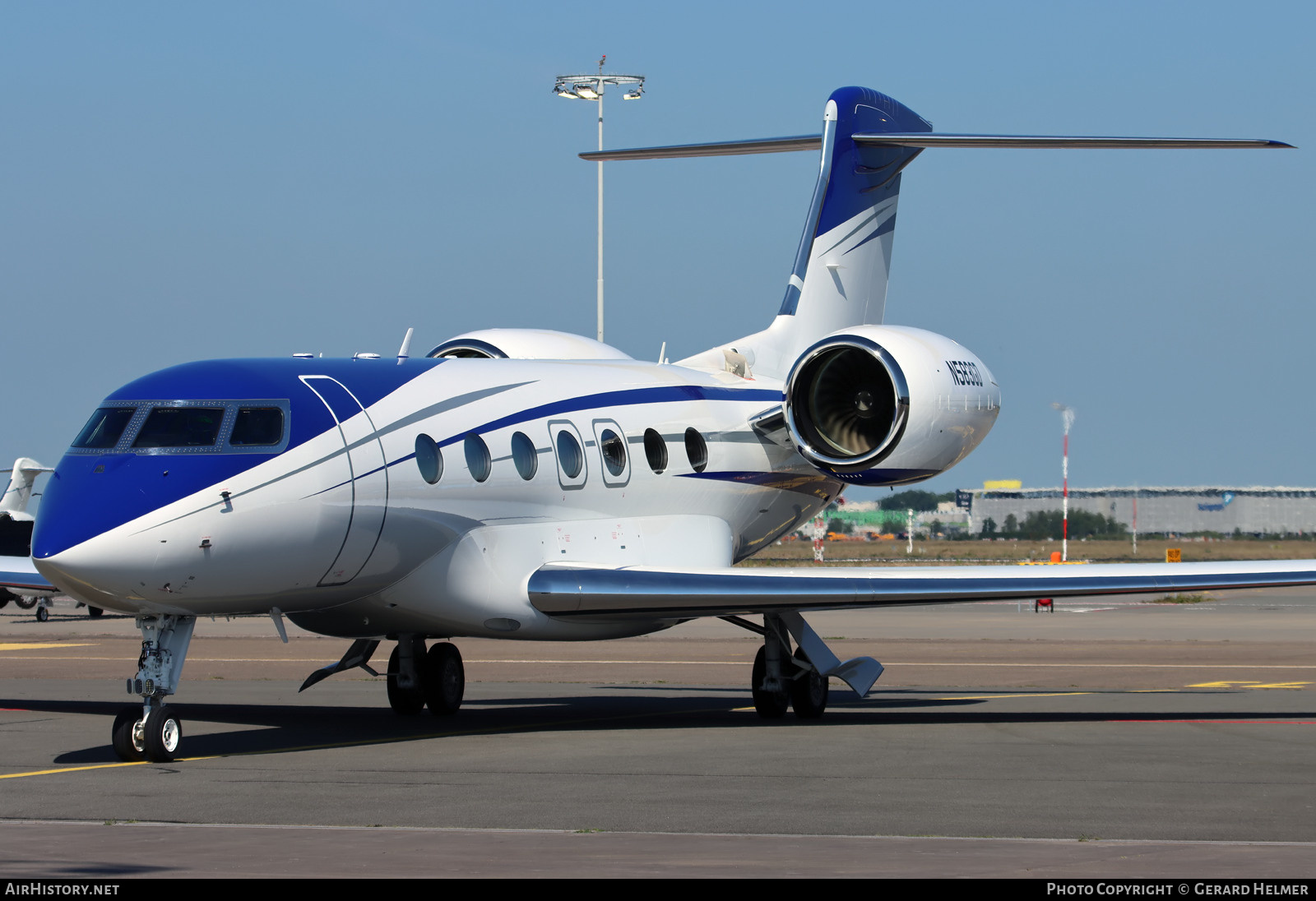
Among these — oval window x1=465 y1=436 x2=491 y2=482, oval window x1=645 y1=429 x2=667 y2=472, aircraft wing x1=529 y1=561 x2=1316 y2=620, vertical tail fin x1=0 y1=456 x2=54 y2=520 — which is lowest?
vertical tail fin x1=0 y1=456 x2=54 y2=520

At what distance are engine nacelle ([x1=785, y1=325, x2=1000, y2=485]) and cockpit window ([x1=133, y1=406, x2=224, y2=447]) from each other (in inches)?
Result: 259

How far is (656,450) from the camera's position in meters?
17.7

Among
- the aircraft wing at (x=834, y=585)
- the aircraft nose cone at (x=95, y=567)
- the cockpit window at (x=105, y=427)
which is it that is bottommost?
the aircraft wing at (x=834, y=585)

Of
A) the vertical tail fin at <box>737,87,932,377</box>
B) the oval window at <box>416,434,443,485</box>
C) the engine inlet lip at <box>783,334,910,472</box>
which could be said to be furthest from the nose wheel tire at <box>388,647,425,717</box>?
the vertical tail fin at <box>737,87,932,377</box>

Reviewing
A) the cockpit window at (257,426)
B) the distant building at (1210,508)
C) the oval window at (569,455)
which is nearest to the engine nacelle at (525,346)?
the oval window at (569,455)

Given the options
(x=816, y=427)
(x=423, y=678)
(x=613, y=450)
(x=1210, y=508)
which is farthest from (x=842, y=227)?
(x=1210, y=508)

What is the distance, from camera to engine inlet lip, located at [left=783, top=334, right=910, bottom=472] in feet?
55.7

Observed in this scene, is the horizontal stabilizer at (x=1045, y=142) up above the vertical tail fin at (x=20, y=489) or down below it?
above

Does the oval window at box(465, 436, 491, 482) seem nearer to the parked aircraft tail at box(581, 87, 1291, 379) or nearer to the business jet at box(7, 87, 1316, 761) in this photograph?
the business jet at box(7, 87, 1316, 761)

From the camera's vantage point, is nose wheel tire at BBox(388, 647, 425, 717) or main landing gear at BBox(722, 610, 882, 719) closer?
main landing gear at BBox(722, 610, 882, 719)

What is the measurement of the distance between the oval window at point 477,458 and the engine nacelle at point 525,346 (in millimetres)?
4235

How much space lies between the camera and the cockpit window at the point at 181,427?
1296cm

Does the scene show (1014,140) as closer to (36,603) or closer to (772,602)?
(772,602)

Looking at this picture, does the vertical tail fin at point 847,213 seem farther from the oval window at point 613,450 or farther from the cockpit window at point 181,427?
the cockpit window at point 181,427
